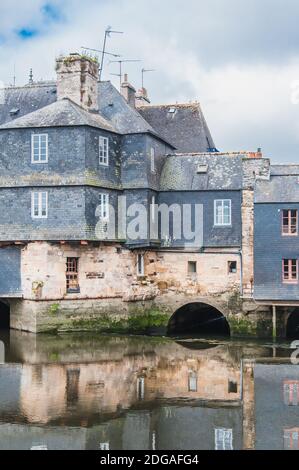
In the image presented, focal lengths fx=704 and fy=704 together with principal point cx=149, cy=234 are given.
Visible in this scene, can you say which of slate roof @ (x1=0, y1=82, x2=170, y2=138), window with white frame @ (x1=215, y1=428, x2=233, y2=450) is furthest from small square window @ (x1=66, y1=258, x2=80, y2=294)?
window with white frame @ (x1=215, y1=428, x2=233, y2=450)

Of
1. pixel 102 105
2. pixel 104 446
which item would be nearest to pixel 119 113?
pixel 102 105

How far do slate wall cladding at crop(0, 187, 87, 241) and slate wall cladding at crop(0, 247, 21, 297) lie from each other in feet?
2.01

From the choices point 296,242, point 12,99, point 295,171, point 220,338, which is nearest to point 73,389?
point 220,338

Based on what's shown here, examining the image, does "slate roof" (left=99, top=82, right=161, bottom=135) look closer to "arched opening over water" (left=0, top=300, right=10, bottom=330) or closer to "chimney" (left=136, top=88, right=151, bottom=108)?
"chimney" (left=136, top=88, right=151, bottom=108)

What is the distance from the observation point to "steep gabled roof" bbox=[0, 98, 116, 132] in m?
30.9

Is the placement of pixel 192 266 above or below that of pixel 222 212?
below

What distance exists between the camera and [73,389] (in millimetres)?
21047

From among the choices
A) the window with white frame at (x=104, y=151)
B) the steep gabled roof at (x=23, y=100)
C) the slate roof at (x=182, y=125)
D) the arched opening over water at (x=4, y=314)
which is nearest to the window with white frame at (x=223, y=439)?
the window with white frame at (x=104, y=151)

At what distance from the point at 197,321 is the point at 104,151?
10.2 m

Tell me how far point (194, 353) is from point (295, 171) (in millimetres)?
10109

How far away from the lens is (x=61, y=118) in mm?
31078

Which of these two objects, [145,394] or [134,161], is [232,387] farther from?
[134,161]

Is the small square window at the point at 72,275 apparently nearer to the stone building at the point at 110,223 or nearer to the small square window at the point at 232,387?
the stone building at the point at 110,223
